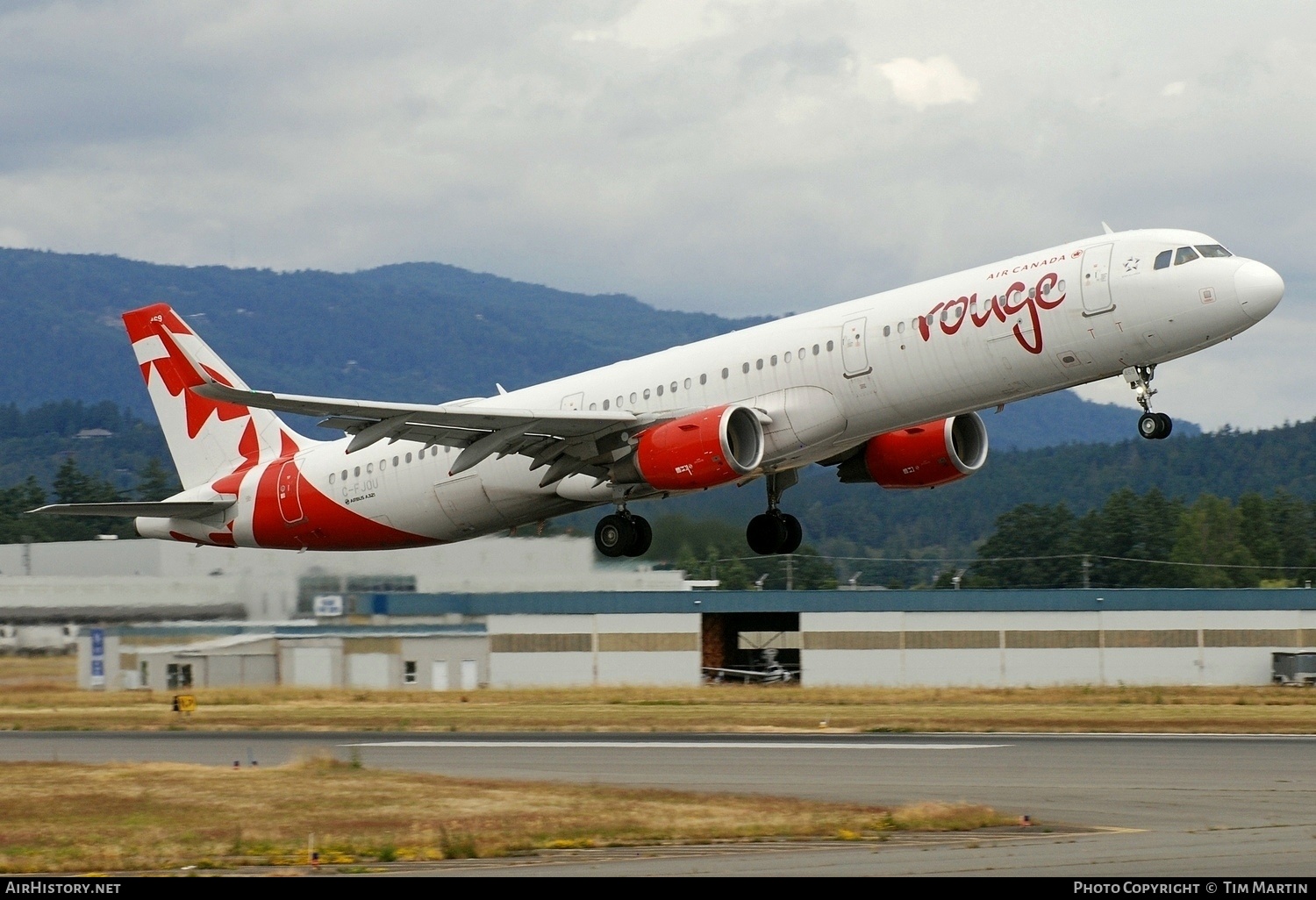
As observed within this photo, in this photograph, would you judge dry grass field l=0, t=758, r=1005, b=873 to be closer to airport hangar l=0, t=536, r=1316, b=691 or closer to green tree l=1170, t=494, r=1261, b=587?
airport hangar l=0, t=536, r=1316, b=691

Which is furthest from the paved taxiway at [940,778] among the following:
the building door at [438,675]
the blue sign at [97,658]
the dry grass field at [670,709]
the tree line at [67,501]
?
the building door at [438,675]

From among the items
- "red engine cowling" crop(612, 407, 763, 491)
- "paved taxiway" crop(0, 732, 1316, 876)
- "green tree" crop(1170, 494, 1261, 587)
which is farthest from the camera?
"green tree" crop(1170, 494, 1261, 587)

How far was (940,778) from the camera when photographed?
3259 centimetres

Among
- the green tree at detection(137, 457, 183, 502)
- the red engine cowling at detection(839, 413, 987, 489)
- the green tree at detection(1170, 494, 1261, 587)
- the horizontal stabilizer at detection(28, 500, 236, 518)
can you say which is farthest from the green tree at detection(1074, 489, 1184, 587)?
the horizontal stabilizer at detection(28, 500, 236, 518)

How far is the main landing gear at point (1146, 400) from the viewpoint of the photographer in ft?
104

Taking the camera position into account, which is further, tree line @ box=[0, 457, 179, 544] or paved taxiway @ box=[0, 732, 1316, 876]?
tree line @ box=[0, 457, 179, 544]

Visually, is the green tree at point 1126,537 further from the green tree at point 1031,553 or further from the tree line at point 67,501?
the tree line at point 67,501

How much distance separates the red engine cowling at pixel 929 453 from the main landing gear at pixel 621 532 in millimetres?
5302

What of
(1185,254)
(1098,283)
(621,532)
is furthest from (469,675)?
(1185,254)

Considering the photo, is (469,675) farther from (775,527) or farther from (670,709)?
(775,527)

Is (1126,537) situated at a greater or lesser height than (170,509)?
greater

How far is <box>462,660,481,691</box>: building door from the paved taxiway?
2084cm

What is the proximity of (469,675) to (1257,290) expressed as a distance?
44.6 meters

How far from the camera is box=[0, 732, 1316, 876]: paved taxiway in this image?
21484 millimetres
